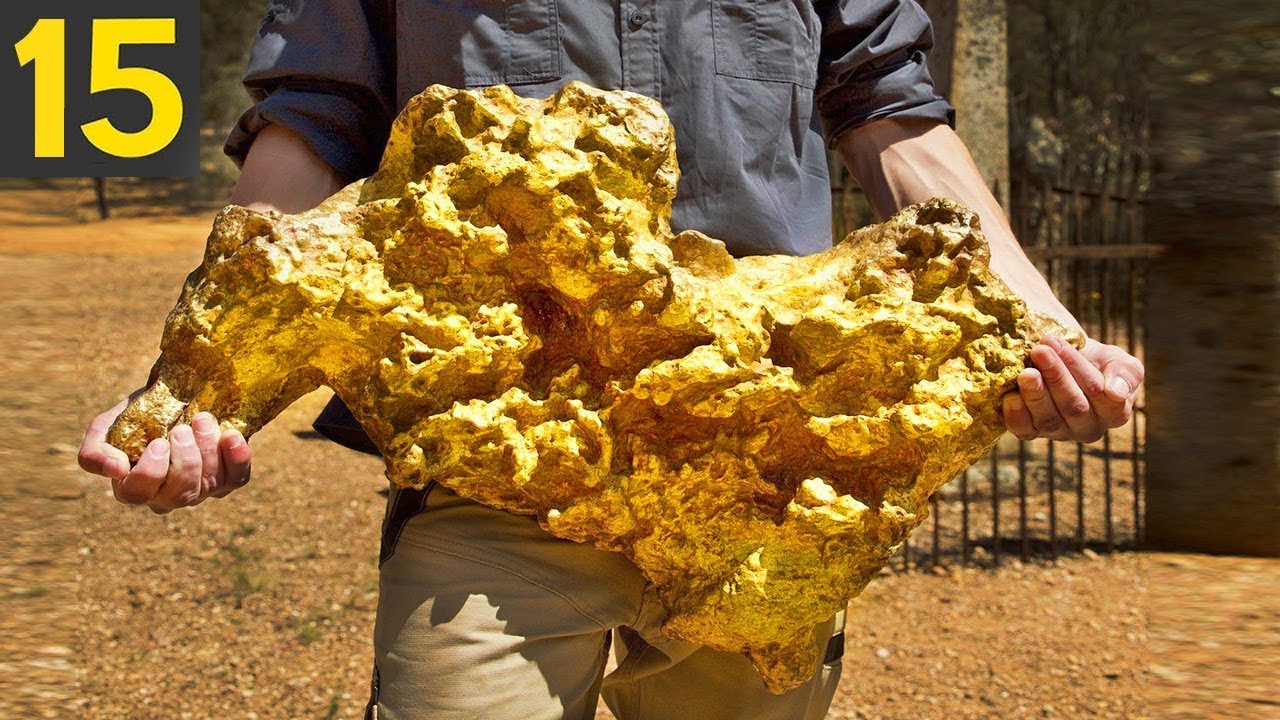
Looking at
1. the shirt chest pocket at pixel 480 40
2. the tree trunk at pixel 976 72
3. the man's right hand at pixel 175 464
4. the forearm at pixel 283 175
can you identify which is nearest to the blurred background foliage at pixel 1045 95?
the tree trunk at pixel 976 72

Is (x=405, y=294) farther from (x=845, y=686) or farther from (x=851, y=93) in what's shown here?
(x=845, y=686)

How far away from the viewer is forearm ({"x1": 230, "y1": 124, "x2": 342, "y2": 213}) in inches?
86.0

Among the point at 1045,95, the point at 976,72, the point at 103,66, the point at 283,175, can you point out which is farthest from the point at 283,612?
the point at 1045,95

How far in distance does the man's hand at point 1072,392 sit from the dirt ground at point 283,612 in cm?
157

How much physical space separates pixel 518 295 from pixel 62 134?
1378 cm

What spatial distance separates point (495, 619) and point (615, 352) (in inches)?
19.6

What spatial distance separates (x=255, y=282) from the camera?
1.93 metres

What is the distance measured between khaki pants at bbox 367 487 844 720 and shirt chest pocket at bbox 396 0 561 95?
2.46 ft

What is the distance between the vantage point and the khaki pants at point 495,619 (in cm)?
202

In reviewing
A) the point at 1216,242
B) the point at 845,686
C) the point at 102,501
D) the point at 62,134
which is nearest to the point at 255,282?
the point at 1216,242

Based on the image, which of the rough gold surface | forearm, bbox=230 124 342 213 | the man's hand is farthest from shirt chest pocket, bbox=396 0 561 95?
the man's hand

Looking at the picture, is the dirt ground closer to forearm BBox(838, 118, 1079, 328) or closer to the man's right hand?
forearm BBox(838, 118, 1079, 328)

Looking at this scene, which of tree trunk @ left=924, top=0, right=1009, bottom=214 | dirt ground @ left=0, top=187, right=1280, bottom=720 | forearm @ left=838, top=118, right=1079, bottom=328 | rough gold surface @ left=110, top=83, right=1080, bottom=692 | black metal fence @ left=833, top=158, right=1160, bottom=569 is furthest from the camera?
tree trunk @ left=924, top=0, right=1009, bottom=214

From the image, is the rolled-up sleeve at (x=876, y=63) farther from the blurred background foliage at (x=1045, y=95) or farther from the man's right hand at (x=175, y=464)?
the blurred background foliage at (x=1045, y=95)
